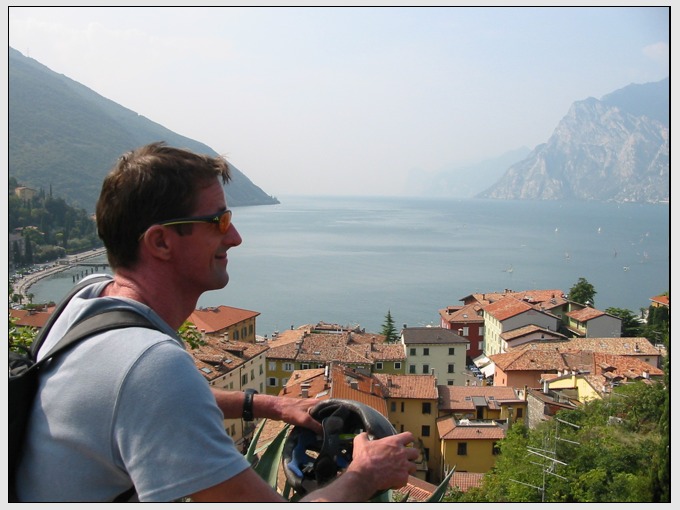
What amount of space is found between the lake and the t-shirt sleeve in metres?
18.2

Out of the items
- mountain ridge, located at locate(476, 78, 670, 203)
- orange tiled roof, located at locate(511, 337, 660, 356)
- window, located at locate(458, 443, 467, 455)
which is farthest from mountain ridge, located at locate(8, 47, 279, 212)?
mountain ridge, located at locate(476, 78, 670, 203)

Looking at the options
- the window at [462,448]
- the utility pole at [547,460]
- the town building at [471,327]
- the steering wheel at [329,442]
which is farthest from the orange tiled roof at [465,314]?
the steering wheel at [329,442]

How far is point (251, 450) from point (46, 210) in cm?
5597

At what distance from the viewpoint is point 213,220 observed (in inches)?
41.3

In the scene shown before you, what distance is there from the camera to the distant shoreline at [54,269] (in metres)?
42.3

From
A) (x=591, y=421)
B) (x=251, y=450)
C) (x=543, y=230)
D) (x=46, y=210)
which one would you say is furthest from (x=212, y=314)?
(x=543, y=230)

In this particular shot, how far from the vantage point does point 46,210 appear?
52.5m

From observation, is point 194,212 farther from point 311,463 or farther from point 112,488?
point 311,463

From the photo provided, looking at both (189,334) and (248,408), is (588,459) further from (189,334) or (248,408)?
(248,408)

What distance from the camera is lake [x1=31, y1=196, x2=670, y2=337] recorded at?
134 ft

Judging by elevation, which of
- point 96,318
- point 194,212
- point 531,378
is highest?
point 194,212

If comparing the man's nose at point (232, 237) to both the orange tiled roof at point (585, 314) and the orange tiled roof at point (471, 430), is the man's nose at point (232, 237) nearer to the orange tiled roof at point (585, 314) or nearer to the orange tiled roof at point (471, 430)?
the orange tiled roof at point (471, 430)

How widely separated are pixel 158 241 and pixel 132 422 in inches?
11.9

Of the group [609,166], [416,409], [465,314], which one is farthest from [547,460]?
[609,166]
